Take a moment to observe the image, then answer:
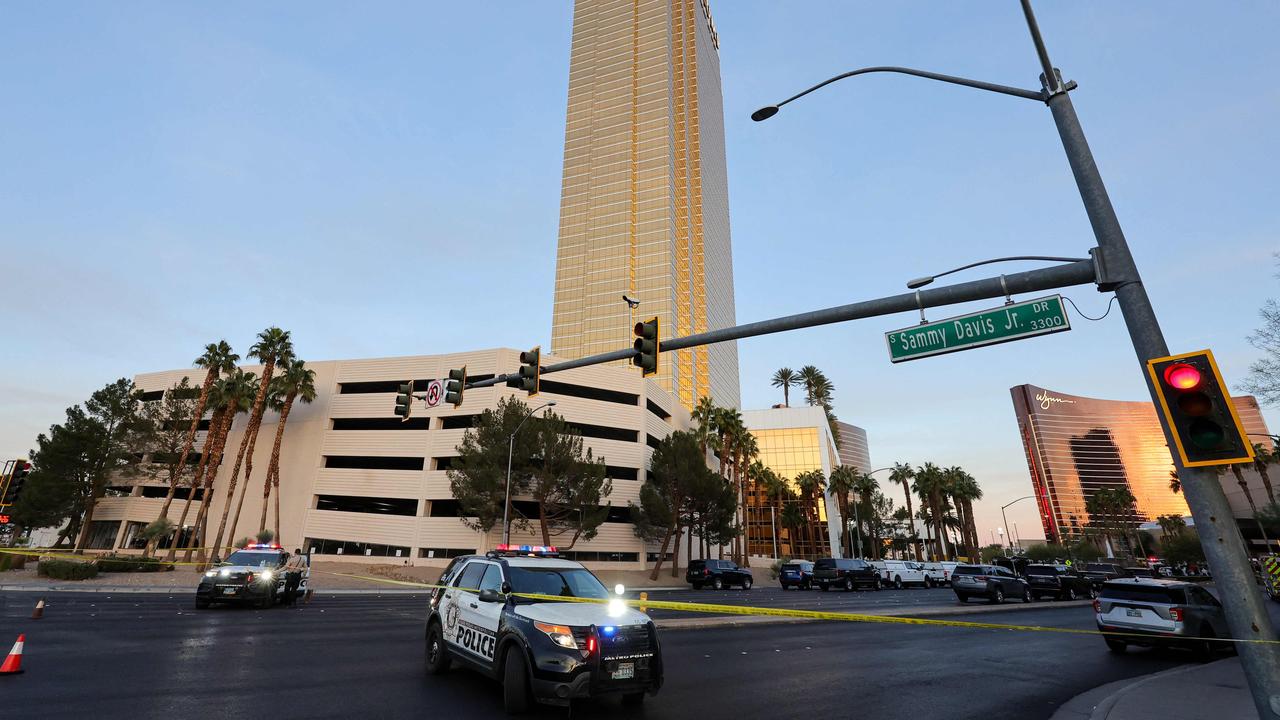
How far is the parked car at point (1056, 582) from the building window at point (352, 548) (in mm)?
43189

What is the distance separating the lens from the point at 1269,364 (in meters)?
21.8

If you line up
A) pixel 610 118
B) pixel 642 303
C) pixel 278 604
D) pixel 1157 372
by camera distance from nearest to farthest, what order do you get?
pixel 1157 372 < pixel 278 604 < pixel 642 303 < pixel 610 118

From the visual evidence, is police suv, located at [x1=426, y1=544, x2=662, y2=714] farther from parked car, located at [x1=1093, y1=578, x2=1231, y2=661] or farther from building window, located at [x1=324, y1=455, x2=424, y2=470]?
building window, located at [x1=324, y1=455, x2=424, y2=470]

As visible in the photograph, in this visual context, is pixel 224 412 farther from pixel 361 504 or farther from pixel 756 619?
pixel 756 619

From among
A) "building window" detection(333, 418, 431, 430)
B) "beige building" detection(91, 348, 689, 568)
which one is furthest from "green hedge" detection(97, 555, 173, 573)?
"building window" detection(333, 418, 431, 430)

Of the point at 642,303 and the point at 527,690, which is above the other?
the point at 642,303

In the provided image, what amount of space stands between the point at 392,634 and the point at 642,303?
299ft

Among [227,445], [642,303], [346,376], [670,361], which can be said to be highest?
[642,303]

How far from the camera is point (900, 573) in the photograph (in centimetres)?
4494

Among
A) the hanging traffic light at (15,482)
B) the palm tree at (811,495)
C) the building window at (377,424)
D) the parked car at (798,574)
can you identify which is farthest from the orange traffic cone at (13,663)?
the palm tree at (811,495)

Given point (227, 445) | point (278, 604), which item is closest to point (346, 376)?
point (227, 445)

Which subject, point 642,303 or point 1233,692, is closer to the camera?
point 1233,692

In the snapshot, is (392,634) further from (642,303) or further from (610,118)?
(610,118)

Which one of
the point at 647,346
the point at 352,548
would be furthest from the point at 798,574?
the point at 352,548
